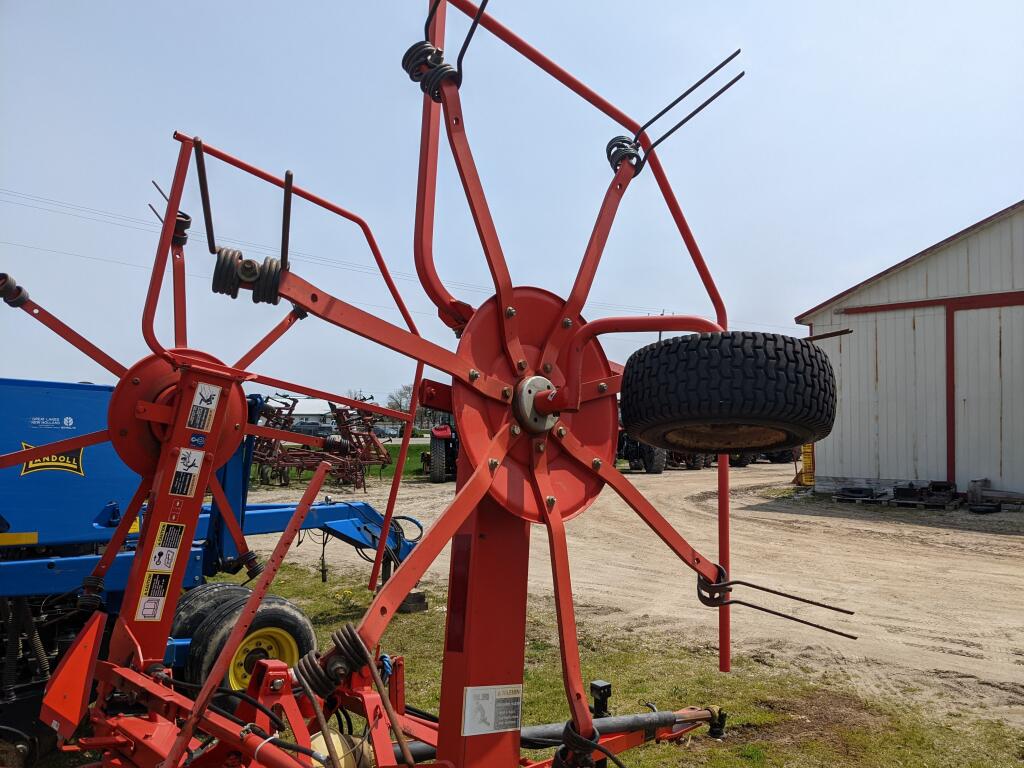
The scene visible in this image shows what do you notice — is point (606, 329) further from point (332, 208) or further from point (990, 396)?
point (990, 396)

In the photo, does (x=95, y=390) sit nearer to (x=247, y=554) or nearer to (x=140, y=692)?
(x=247, y=554)

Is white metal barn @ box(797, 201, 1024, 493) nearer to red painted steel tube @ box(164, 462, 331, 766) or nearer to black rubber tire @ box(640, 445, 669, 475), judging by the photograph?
black rubber tire @ box(640, 445, 669, 475)

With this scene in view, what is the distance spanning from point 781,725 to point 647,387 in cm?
354

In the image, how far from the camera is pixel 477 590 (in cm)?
219

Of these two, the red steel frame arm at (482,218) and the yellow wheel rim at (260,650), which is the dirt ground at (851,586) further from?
the red steel frame arm at (482,218)

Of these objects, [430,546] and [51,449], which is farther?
[51,449]

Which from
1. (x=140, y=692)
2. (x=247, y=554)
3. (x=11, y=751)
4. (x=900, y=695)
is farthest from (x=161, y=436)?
(x=900, y=695)

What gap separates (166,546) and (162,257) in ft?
4.18

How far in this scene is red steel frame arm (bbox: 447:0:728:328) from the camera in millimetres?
2387

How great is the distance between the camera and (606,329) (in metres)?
2.35

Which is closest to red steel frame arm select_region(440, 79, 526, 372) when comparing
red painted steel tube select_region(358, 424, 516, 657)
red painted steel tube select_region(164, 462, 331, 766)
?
red painted steel tube select_region(358, 424, 516, 657)

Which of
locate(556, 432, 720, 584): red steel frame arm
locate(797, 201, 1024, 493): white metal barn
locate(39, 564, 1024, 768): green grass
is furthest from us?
locate(797, 201, 1024, 493): white metal barn

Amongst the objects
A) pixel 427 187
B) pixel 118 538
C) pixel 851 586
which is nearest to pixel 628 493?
pixel 427 187

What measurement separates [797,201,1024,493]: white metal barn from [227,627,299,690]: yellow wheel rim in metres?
15.3
